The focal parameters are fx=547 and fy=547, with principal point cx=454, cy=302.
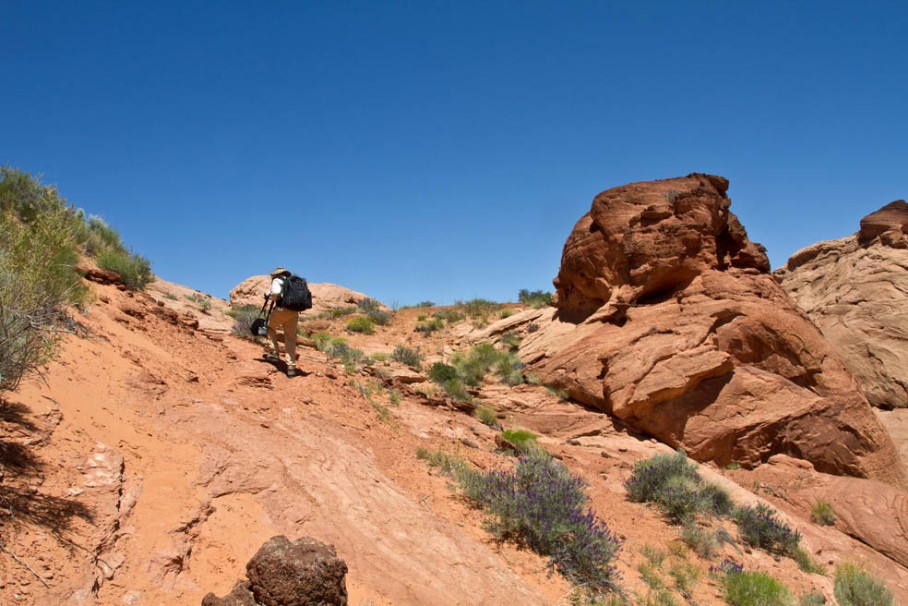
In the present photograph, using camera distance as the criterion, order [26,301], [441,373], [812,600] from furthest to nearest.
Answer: [441,373], [812,600], [26,301]

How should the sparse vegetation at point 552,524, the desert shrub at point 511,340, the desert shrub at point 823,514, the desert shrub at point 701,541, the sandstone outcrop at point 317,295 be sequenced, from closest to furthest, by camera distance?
the sparse vegetation at point 552,524
the desert shrub at point 701,541
the desert shrub at point 823,514
the desert shrub at point 511,340
the sandstone outcrop at point 317,295

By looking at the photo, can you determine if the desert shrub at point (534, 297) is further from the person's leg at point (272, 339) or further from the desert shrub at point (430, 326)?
the person's leg at point (272, 339)

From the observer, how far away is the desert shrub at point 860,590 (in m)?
6.57

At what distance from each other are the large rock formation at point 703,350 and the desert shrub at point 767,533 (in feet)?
7.84

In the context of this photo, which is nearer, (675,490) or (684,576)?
(684,576)

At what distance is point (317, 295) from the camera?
27.3m

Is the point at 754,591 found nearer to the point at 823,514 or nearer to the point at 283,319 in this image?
the point at 823,514

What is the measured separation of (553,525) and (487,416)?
5217 mm

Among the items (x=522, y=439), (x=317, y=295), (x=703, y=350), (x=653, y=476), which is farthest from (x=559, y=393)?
(x=317, y=295)

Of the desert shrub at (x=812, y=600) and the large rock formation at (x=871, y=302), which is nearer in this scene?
the desert shrub at (x=812, y=600)

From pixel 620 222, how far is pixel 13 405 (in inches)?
494

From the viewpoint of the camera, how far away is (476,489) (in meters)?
6.32

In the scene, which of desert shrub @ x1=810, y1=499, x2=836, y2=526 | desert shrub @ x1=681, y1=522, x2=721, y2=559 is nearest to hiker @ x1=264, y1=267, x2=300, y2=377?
desert shrub @ x1=681, y1=522, x2=721, y2=559

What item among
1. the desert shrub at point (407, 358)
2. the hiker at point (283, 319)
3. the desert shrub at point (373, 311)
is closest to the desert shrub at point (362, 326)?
the desert shrub at point (373, 311)
